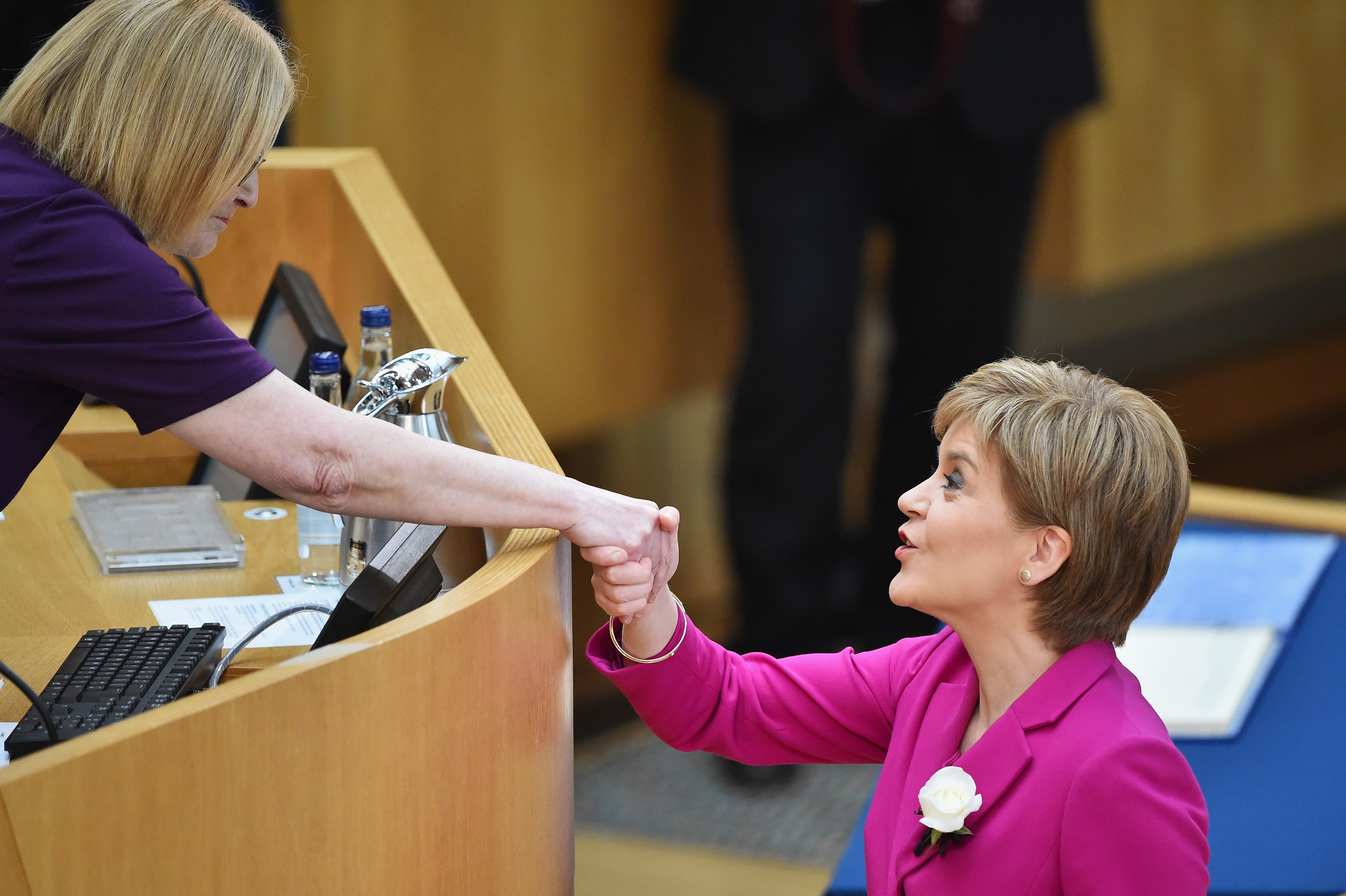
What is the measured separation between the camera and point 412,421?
1417 mm

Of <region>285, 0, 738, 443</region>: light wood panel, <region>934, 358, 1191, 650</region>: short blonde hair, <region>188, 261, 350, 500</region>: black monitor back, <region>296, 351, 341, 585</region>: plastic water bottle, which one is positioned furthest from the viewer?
<region>285, 0, 738, 443</region>: light wood panel

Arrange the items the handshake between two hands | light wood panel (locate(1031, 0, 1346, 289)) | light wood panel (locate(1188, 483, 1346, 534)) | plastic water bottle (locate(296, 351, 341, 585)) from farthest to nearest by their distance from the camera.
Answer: light wood panel (locate(1031, 0, 1346, 289)) < light wood panel (locate(1188, 483, 1346, 534)) < plastic water bottle (locate(296, 351, 341, 585)) < the handshake between two hands

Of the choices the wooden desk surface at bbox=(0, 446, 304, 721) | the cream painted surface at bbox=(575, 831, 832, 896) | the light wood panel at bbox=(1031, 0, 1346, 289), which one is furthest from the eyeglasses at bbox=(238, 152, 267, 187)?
the light wood panel at bbox=(1031, 0, 1346, 289)

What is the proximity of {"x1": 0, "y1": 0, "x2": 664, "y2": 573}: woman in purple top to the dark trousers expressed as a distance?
1.65 meters

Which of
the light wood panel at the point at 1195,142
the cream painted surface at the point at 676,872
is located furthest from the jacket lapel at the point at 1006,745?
the light wood panel at the point at 1195,142

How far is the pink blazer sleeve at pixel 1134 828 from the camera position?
1088 mm

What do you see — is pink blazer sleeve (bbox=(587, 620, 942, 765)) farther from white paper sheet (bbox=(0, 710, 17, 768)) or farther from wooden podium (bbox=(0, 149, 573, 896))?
white paper sheet (bbox=(0, 710, 17, 768))

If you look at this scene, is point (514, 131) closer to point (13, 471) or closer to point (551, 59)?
point (551, 59)

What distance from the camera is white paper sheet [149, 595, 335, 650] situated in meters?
1.37

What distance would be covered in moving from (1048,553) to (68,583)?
3.07 ft

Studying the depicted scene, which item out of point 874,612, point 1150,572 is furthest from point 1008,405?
point 874,612

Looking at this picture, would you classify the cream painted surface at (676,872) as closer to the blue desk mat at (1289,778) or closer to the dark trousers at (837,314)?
the dark trousers at (837,314)

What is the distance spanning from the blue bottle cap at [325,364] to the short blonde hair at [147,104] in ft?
1.06

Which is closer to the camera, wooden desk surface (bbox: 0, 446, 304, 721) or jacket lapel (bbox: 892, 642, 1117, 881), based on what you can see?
jacket lapel (bbox: 892, 642, 1117, 881)
